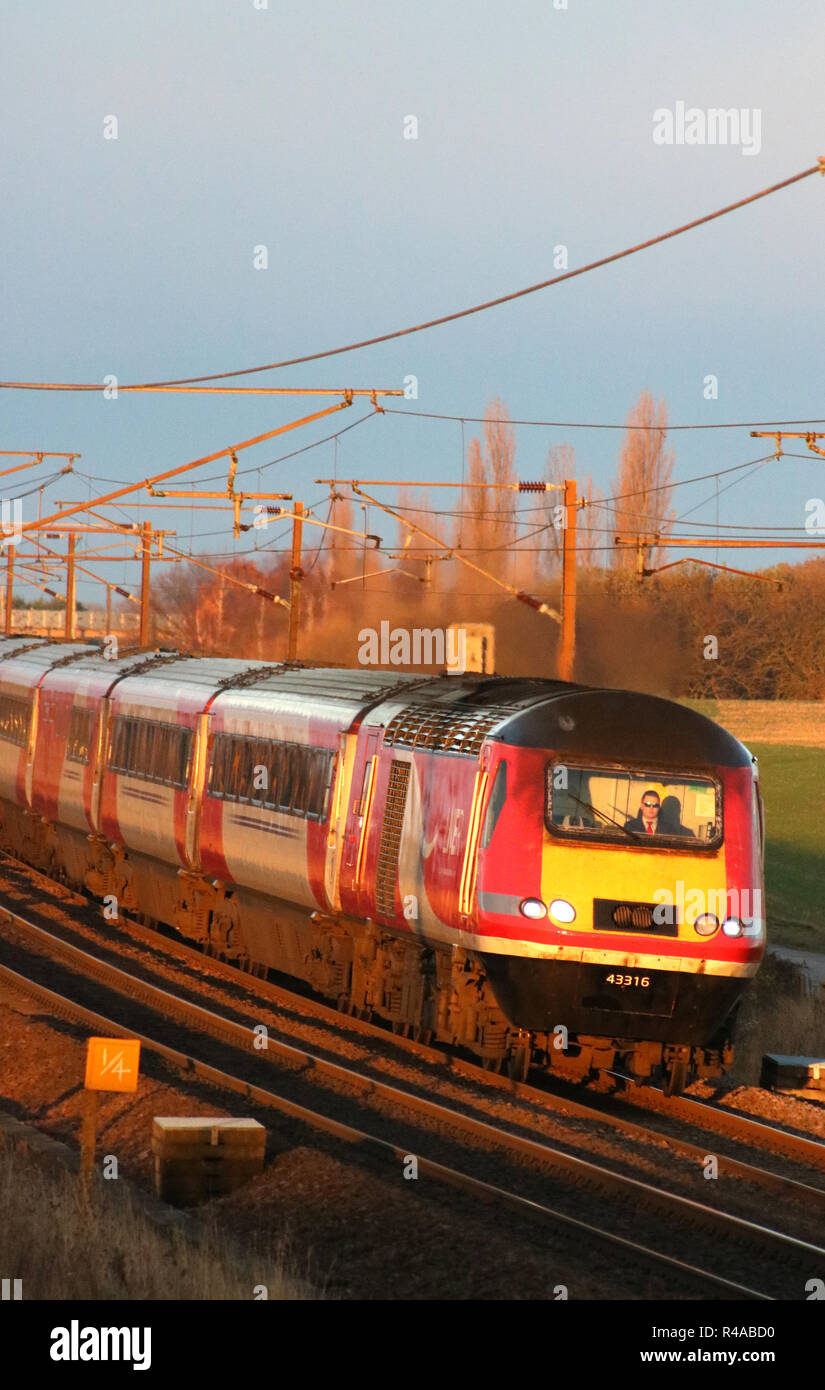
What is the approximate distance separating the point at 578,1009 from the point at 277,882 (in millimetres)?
5286

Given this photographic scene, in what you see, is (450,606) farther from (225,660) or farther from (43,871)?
(225,660)

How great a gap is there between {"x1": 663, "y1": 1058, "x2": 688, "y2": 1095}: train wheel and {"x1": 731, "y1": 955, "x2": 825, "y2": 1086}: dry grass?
276 cm

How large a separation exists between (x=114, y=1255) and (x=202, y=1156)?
1880 millimetres

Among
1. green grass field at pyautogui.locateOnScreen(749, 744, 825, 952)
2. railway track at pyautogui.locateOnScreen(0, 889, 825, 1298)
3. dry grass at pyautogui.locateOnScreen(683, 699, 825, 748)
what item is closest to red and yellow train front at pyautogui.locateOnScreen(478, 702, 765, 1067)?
railway track at pyautogui.locateOnScreen(0, 889, 825, 1298)

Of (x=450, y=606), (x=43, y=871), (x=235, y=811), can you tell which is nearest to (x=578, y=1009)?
(x=235, y=811)

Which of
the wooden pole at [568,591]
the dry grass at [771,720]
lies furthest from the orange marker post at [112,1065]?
the dry grass at [771,720]

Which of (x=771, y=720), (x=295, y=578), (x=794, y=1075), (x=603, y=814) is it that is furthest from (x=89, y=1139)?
(x=771, y=720)

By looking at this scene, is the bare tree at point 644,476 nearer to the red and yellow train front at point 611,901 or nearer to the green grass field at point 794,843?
the green grass field at point 794,843

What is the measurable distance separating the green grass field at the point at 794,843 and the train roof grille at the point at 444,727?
56.1ft

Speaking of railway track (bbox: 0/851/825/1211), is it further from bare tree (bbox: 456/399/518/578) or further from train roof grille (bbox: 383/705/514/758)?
bare tree (bbox: 456/399/518/578)

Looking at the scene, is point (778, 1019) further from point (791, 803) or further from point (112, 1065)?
point (791, 803)

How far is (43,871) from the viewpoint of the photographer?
94.5 ft

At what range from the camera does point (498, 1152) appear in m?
11.7

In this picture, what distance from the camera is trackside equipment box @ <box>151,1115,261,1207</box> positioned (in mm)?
10562
